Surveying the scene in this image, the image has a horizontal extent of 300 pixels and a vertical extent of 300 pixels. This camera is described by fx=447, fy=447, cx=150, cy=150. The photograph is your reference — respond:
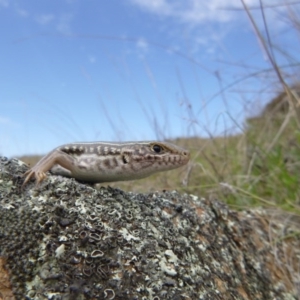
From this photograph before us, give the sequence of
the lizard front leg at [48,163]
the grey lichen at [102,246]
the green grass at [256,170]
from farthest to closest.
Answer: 1. the green grass at [256,170]
2. the lizard front leg at [48,163]
3. the grey lichen at [102,246]

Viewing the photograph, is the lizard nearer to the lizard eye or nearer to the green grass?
the lizard eye

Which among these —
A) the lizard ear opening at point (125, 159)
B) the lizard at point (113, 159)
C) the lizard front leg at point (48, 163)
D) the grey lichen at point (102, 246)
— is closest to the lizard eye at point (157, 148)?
the lizard at point (113, 159)

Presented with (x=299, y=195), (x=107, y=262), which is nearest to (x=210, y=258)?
(x=107, y=262)

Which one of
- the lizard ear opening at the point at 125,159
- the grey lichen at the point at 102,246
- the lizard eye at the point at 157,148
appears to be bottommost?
the grey lichen at the point at 102,246

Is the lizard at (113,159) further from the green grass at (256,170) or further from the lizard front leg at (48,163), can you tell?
the green grass at (256,170)

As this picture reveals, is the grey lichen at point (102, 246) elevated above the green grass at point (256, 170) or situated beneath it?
situated beneath

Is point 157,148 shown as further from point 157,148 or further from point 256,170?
point 256,170

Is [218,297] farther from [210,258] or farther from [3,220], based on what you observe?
[3,220]

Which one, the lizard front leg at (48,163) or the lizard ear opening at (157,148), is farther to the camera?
the lizard ear opening at (157,148)

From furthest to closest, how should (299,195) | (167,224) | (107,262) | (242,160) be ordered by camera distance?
(242,160) → (299,195) → (167,224) → (107,262)
